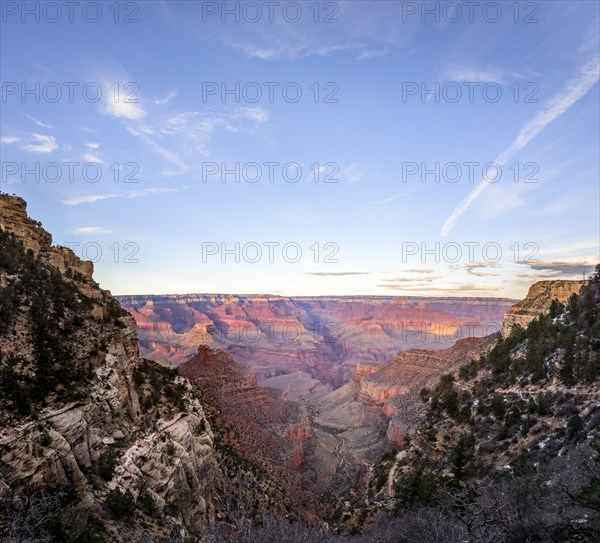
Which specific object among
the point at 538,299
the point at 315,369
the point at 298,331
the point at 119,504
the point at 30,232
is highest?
the point at 30,232

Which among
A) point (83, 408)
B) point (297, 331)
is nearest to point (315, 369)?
point (297, 331)

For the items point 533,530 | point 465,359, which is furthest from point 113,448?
point 465,359

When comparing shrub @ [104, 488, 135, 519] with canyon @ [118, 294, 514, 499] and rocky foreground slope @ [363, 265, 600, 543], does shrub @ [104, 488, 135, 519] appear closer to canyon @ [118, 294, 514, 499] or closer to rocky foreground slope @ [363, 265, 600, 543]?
rocky foreground slope @ [363, 265, 600, 543]

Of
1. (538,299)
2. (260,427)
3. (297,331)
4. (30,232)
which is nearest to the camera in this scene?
(30,232)

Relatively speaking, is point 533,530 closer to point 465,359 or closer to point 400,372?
point 465,359

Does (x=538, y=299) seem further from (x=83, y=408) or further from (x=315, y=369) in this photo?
(x=315, y=369)

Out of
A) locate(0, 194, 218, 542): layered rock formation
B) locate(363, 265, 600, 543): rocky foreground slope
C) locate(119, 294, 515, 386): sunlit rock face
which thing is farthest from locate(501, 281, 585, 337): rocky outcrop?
locate(119, 294, 515, 386): sunlit rock face
